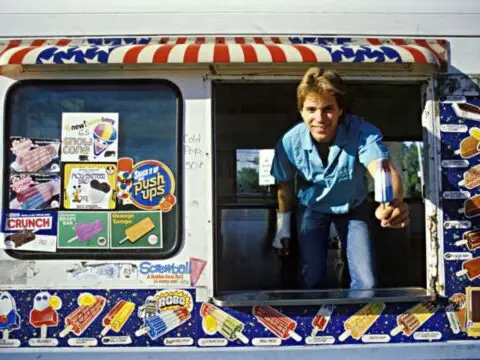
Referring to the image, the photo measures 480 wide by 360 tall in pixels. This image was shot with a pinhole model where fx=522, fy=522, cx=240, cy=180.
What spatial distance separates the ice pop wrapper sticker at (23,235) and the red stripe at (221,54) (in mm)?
1124

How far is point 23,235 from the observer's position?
2.51 metres

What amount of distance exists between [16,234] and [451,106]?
7.21 feet

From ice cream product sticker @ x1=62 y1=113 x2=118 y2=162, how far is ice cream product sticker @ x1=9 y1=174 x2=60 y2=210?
0.17m

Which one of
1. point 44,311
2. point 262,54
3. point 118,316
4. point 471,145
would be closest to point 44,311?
point 44,311

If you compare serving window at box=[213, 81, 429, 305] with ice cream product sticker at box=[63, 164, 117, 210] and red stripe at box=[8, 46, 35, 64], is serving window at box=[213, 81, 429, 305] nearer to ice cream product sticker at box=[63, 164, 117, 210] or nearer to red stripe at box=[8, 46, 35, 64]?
ice cream product sticker at box=[63, 164, 117, 210]

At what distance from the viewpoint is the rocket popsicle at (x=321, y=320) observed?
8.17 feet

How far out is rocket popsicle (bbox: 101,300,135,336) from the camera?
2469mm

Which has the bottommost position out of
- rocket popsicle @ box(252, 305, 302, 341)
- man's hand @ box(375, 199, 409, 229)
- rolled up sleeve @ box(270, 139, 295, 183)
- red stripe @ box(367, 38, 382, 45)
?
rocket popsicle @ box(252, 305, 302, 341)

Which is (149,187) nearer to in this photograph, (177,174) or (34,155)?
(177,174)

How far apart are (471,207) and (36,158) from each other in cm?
213

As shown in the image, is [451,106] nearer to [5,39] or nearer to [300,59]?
[300,59]

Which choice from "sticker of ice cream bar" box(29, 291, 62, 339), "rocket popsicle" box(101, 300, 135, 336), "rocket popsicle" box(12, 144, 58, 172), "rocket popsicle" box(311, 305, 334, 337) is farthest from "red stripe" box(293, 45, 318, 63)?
"sticker of ice cream bar" box(29, 291, 62, 339)

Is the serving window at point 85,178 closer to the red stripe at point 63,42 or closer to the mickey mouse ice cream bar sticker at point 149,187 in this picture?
the mickey mouse ice cream bar sticker at point 149,187

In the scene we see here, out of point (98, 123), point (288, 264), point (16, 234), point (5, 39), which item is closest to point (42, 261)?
point (16, 234)
